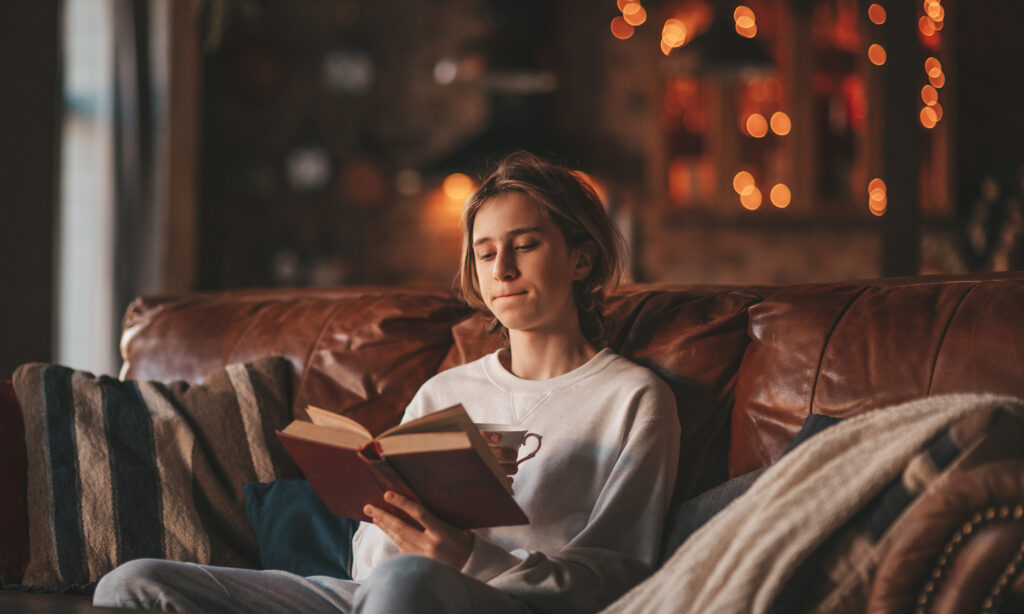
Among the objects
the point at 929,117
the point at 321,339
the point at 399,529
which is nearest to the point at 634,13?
the point at 929,117

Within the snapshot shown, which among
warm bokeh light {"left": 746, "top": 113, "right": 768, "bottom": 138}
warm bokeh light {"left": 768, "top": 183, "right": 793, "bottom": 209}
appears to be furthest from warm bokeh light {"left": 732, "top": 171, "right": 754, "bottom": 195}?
warm bokeh light {"left": 746, "top": 113, "right": 768, "bottom": 138}

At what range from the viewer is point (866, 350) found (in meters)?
1.72

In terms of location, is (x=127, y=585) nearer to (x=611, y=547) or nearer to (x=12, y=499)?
(x=12, y=499)

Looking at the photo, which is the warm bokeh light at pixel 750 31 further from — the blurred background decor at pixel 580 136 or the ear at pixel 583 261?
the ear at pixel 583 261

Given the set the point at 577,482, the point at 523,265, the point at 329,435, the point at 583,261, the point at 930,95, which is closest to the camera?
the point at 329,435

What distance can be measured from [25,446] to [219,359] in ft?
1.69

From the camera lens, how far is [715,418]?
1.86 metres

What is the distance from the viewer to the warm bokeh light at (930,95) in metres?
5.88

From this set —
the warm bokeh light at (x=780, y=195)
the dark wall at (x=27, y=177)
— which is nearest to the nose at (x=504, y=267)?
the dark wall at (x=27, y=177)

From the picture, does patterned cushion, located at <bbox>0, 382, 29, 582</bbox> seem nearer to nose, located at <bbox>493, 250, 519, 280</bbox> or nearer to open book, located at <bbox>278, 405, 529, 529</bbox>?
open book, located at <bbox>278, 405, 529, 529</bbox>

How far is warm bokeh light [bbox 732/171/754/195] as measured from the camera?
5.73 metres

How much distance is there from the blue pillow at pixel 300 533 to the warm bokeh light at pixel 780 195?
426 cm

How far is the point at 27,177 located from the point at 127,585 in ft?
6.08

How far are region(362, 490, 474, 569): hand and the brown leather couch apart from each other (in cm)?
48
